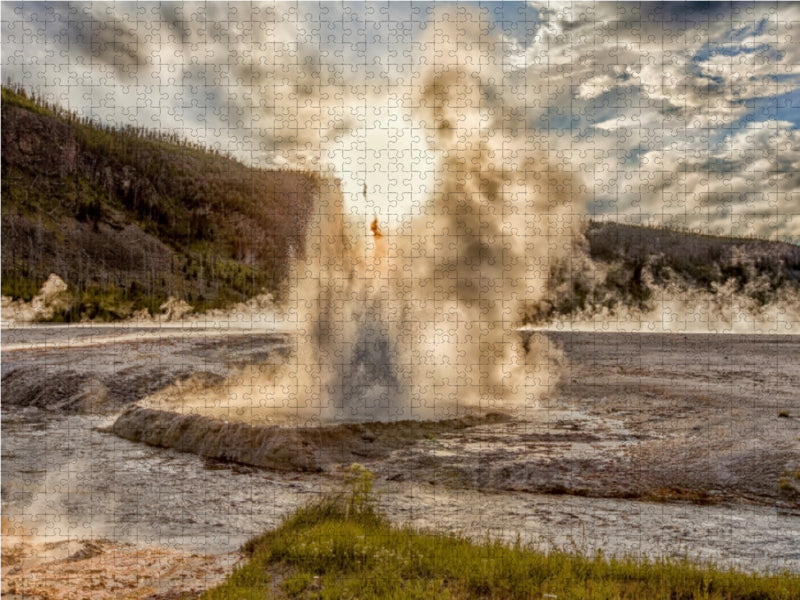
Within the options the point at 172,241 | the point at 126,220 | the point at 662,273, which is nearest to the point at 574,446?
the point at 126,220

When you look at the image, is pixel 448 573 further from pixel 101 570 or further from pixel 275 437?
pixel 275 437

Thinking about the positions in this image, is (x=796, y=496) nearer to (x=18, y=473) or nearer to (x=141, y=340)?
(x=18, y=473)

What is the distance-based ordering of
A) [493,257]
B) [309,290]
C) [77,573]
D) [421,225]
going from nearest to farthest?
[77,573] → [309,290] → [421,225] → [493,257]

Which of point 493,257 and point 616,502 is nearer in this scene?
point 616,502

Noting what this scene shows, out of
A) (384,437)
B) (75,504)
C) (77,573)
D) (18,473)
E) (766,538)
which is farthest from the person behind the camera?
(384,437)

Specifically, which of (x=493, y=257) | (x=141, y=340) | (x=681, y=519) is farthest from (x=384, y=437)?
(x=141, y=340)

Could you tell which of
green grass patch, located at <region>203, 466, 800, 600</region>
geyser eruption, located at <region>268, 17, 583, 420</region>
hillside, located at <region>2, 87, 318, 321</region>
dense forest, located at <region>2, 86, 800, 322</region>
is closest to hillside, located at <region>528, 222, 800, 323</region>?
dense forest, located at <region>2, 86, 800, 322</region>

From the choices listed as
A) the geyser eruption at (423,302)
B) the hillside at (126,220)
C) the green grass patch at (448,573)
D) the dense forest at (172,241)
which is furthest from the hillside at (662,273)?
the green grass patch at (448,573)
